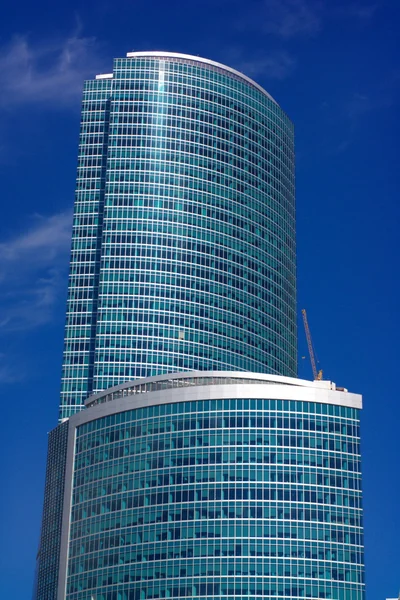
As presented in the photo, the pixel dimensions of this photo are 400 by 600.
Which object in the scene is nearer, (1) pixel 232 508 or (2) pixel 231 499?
(1) pixel 232 508

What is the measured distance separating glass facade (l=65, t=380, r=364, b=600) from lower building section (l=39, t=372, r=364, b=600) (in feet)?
0.51

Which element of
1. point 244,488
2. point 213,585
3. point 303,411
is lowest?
point 213,585

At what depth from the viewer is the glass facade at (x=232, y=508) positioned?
7165 inches

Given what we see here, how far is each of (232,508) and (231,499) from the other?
1369 millimetres

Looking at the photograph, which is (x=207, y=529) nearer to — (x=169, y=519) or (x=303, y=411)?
(x=169, y=519)

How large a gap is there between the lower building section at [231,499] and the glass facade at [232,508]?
15 centimetres

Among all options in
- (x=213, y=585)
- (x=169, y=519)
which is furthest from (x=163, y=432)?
(x=213, y=585)

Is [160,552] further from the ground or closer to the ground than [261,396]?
closer to the ground

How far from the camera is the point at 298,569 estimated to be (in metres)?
181

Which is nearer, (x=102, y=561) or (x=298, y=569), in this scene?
(x=298, y=569)

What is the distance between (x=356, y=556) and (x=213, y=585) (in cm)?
2216

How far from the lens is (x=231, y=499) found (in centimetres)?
18562

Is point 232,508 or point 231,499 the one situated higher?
point 231,499

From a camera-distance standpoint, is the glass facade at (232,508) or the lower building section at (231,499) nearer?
the glass facade at (232,508)
